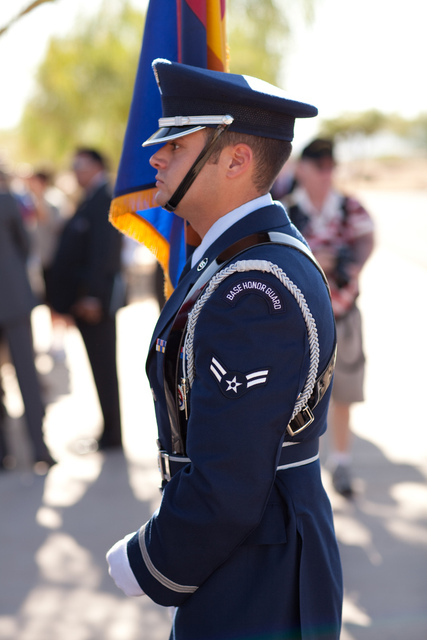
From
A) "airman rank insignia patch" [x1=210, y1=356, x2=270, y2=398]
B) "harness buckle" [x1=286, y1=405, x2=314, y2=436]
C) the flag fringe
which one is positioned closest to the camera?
"airman rank insignia patch" [x1=210, y1=356, x2=270, y2=398]

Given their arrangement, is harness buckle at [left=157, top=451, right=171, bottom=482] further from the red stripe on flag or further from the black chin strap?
the red stripe on flag

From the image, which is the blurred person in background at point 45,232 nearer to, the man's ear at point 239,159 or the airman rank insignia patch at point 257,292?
the man's ear at point 239,159

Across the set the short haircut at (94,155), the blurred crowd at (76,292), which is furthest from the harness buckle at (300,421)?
the short haircut at (94,155)

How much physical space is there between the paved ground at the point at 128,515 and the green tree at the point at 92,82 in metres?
9.05

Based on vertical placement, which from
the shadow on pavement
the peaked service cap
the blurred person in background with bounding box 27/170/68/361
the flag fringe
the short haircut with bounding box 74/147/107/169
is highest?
the peaked service cap

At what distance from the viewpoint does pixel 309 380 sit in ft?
4.95

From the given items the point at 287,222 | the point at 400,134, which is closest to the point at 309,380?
the point at 287,222

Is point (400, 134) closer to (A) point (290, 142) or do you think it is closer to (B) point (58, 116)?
(B) point (58, 116)

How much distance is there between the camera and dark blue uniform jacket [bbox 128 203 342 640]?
4.49 feet

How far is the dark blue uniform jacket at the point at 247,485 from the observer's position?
1368 millimetres

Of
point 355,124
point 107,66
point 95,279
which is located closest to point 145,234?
point 95,279

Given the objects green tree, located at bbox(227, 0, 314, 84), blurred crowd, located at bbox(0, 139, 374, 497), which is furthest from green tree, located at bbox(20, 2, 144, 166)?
blurred crowd, located at bbox(0, 139, 374, 497)

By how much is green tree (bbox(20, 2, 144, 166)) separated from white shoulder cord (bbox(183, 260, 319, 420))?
43.4 feet

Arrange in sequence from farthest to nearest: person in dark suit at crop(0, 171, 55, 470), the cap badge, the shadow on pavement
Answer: person in dark suit at crop(0, 171, 55, 470) → the shadow on pavement → the cap badge
